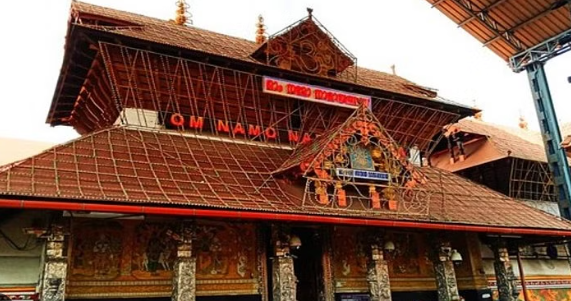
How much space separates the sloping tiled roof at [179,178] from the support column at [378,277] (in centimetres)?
104

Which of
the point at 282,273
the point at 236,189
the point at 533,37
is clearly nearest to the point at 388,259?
the point at 282,273

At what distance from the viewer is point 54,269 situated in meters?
7.68

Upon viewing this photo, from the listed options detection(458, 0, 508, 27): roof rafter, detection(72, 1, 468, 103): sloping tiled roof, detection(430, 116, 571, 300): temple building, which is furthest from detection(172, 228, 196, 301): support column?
detection(458, 0, 508, 27): roof rafter

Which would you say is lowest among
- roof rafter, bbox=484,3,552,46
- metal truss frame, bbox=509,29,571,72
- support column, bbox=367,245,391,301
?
support column, bbox=367,245,391,301

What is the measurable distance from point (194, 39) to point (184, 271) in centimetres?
673

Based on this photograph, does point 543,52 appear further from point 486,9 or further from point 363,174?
point 363,174

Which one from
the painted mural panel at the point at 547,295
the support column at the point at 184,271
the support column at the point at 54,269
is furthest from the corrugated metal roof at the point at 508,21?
the support column at the point at 54,269

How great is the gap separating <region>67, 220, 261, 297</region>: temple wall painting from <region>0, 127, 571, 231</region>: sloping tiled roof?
94 centimetres

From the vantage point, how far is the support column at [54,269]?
753 centimetres

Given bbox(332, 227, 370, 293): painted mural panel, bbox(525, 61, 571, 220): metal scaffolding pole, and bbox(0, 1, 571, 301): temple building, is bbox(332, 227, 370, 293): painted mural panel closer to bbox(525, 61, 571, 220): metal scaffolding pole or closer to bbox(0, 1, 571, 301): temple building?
bbox(0, 1, 571, 301): temple building

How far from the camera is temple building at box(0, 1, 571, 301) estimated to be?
8.29 m

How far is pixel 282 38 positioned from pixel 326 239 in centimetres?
545

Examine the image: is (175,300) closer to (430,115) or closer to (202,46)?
(202,46)

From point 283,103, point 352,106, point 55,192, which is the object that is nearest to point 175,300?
point 55,192
